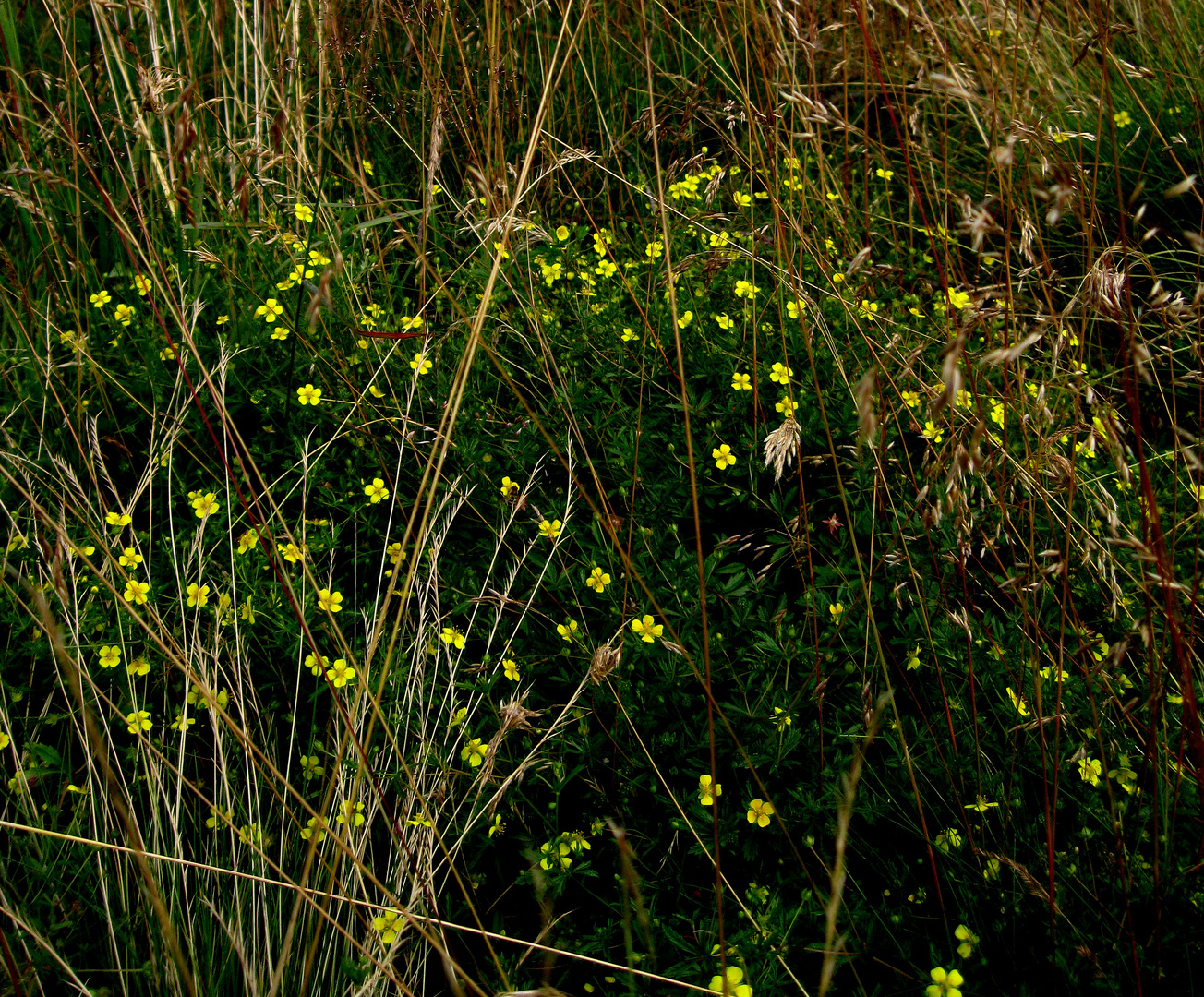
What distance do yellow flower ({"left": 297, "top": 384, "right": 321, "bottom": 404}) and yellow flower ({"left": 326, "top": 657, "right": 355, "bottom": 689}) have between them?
29.8 inches

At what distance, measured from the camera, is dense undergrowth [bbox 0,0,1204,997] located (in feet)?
4.80

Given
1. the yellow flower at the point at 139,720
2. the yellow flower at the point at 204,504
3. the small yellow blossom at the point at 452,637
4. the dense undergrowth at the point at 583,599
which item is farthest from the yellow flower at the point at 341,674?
the yellow flower at the point at 204,504

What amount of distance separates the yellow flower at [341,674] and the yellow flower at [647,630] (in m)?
0.60

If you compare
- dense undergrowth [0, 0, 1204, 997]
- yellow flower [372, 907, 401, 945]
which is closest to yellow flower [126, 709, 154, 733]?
dense undergrowth [0, 0, 1204, 997]

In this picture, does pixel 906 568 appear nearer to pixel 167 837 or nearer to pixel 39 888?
pixel 167 837

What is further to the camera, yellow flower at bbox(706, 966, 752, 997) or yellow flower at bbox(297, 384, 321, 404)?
yellow flower at bbox(297, 384, 321, 404)

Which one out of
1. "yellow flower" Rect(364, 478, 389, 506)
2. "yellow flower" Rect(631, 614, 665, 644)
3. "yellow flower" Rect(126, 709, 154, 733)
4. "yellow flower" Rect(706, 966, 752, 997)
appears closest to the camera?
"yellow flower" Rect(706, 966, 752, 997)

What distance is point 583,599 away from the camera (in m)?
1.98

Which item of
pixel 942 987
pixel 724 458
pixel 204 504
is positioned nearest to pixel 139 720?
pixel 204 504

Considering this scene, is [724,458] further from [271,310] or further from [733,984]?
[271,310]

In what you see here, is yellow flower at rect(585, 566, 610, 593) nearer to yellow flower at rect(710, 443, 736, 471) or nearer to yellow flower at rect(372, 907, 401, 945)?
yellow flower at rect(710, 443, 736, 471)

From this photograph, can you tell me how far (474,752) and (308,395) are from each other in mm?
1065

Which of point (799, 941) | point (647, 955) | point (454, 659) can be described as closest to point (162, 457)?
point (454, 659)

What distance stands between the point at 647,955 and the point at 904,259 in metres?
2.40
